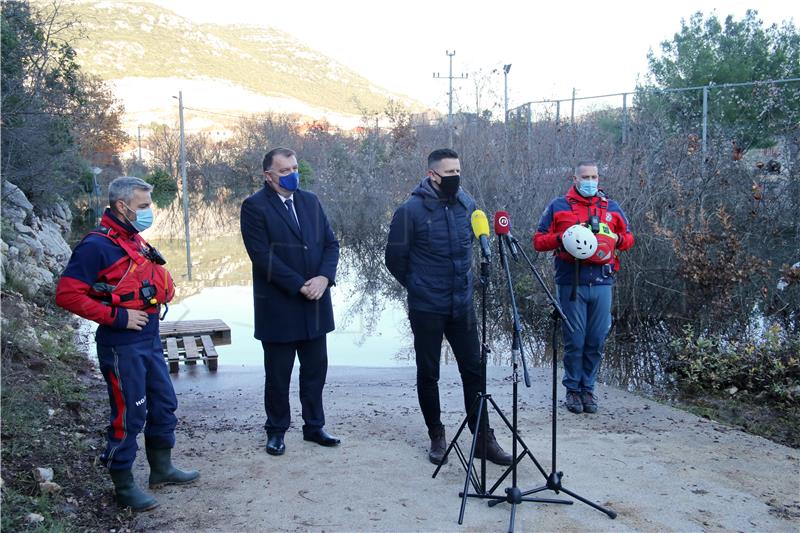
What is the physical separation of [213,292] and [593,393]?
33.1 feet

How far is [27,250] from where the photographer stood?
12.9 meters

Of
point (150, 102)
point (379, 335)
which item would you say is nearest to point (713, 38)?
point (379, 335)

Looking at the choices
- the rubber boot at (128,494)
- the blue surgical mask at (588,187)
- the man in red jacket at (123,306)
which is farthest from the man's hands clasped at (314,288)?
the blue surgical mask at (588,187)

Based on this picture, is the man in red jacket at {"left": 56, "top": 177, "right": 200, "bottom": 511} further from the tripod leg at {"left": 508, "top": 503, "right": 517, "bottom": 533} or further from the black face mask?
the tripod leg at {"left": 508, "top": 503, "right": 517, "bottom": 533}

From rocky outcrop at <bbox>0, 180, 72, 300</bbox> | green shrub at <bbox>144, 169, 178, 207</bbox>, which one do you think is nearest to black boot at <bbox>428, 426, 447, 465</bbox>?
rocky outcrop at <bbox>0, 180, 72, 300</bbox>

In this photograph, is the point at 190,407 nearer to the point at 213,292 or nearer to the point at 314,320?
the point at 314,320

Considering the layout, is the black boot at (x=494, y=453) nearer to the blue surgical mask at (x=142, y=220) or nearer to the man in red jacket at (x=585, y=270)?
the man in red jacket at (x=585, y=270)

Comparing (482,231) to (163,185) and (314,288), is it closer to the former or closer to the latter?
(314,288)

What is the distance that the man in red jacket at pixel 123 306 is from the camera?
403 centimetres

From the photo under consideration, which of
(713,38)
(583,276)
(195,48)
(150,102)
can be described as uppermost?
(195,48)

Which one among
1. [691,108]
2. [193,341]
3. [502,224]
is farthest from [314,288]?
[691,108]

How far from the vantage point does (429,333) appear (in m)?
4.86

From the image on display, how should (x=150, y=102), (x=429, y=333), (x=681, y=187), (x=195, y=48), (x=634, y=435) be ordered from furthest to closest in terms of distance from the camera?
1. (x=195, y=48)
2. (x=150, y=102)
3. (x=681, y=187)
4. (x=634, y=435)
5. (x=429, y=333)

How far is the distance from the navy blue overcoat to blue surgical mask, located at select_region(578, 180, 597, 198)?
2146mm
